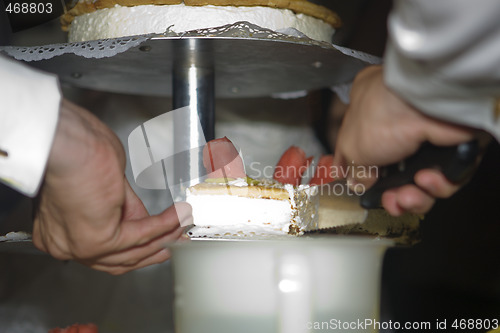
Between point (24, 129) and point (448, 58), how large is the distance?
0.23m

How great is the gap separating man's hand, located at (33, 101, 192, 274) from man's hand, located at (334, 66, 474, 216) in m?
0.13

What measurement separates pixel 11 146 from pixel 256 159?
22 cm

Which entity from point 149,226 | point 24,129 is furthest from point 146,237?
point 24,129

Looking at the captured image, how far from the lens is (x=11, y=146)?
273 millimetres

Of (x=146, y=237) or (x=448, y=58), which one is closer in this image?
(x=448, y=58)

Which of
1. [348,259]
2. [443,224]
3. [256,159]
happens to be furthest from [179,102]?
[443,224]

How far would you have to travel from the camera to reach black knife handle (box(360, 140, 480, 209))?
0.26m

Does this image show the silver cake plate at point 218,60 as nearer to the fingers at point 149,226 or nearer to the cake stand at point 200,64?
the cake stand at point 200,64

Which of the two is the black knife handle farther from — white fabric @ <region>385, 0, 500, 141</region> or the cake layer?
the cake layer

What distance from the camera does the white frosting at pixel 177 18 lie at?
0.40 metres

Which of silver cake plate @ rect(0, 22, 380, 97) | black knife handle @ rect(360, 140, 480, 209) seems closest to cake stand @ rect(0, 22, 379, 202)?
silver cake plate @ rect(0, 22, 380, 97)

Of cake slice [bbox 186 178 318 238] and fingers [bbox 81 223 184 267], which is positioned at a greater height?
cake slice [bbox 186 178 318 238]

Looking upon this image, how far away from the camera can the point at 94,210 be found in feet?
0.99

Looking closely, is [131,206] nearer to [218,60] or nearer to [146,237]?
[146,237]
